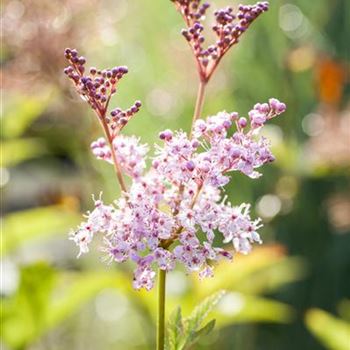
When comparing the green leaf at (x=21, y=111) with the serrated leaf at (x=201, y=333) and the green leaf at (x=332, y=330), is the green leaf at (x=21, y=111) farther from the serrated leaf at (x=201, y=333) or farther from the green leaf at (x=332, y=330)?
the serrated leaf at (x=201, y=333)

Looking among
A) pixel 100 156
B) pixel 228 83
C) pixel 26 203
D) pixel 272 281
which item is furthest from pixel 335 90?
pixel 26 203

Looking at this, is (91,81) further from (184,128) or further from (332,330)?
(184,128)

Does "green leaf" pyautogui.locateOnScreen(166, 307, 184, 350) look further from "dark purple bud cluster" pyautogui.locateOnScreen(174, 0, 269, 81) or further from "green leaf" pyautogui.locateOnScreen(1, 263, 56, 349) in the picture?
"green leaf" pyautogui.locateOnScreen(1, 263, 56, 349)

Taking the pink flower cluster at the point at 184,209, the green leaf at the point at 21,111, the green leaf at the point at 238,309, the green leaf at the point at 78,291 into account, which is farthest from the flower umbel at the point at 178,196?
the green leaf at the point at 21,111

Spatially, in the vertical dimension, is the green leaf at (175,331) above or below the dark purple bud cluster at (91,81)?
below

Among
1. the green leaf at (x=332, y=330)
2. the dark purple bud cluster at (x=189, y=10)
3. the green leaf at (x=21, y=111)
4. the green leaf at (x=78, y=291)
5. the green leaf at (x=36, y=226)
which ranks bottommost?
the green leaf at (x=332, y=330)

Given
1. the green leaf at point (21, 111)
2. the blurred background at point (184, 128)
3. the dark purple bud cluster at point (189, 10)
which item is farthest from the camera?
the green leaf at point (21, 111)
